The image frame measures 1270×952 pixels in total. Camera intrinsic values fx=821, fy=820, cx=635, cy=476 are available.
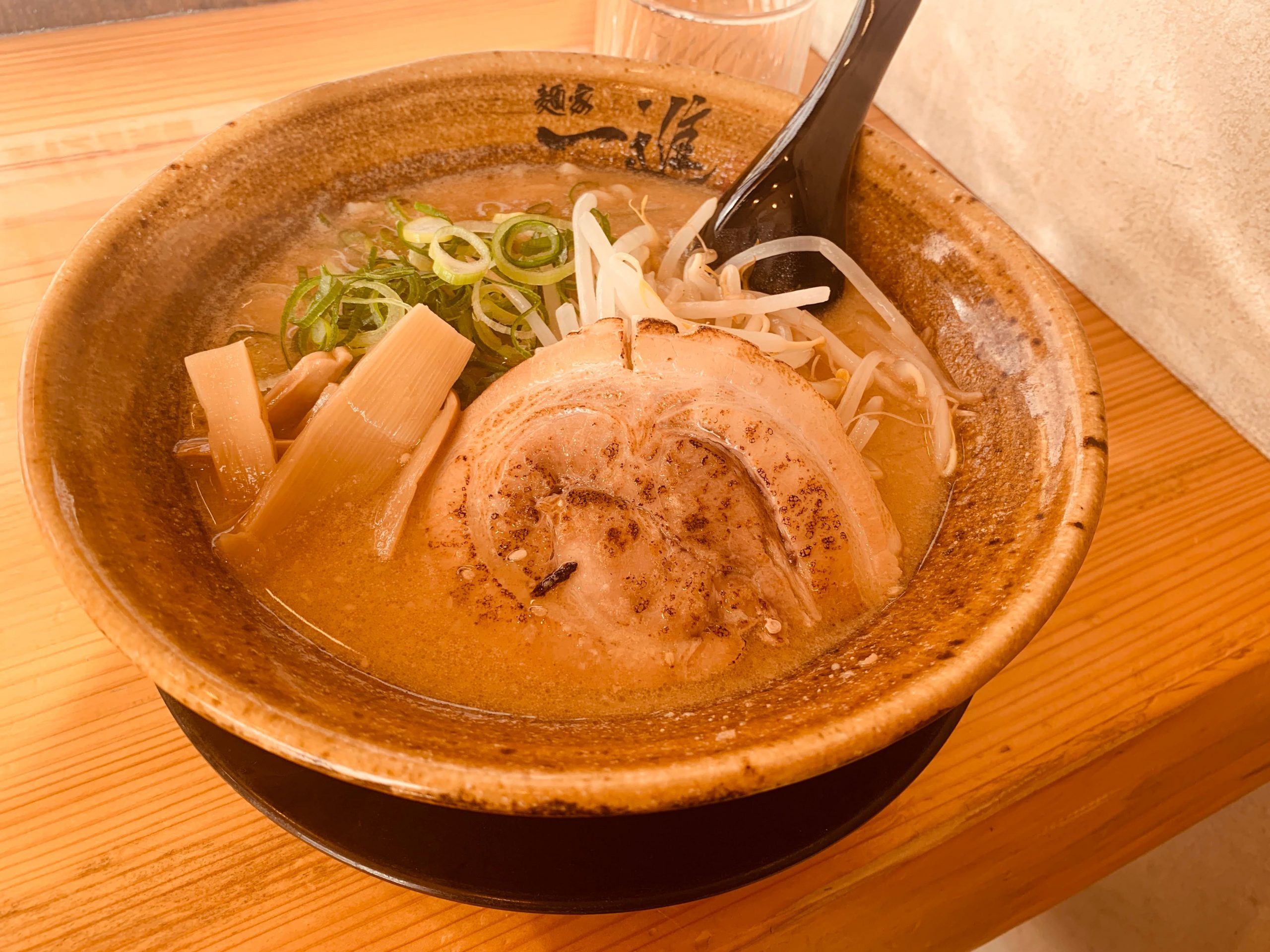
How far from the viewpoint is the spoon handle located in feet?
4.90

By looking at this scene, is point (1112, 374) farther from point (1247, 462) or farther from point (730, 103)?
point (730, 103)

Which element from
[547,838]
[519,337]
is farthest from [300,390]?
[547,838]

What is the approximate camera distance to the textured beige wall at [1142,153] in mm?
1631

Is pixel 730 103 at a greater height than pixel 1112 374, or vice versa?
pixel 730 103

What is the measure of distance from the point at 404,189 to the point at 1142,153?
160cm

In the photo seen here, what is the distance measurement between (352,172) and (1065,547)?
4.75 ft

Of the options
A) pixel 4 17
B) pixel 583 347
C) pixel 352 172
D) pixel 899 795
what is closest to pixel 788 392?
pixel 583 347

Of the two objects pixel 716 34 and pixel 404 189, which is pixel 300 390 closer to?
pixel 404 189

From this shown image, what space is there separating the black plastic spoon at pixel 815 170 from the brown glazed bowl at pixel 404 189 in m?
0.09

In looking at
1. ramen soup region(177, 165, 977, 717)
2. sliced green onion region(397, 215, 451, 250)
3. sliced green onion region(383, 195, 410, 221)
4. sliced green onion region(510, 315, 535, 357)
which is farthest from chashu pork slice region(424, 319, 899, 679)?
sliced green onion region(383, 195, 410, 221)

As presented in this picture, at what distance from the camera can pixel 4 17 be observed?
215 cm

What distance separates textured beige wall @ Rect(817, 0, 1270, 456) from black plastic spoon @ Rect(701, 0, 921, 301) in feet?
2.10

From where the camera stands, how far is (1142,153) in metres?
1.80

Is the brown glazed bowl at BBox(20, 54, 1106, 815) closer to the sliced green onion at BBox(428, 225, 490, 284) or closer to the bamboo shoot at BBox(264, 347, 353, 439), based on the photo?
the bamboo shoot at BBox(264, 347, 353, 439)
